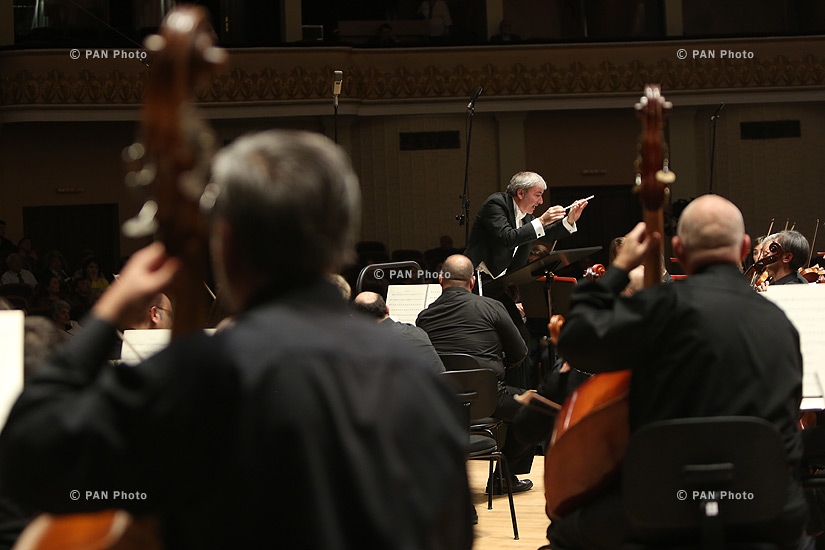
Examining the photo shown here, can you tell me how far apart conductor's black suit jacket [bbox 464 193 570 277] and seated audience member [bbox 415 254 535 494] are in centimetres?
65

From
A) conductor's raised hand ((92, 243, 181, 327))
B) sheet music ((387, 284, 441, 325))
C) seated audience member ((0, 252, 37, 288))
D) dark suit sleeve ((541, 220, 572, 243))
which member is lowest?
sheet music ((387, 284, 441, 325))

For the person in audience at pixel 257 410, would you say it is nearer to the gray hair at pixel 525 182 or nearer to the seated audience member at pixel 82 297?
the gray hair at pixel 525 182

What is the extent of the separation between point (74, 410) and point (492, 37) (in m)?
13.6

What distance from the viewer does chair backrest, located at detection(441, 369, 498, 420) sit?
4.61 meters

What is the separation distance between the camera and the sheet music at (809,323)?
3.00 meters

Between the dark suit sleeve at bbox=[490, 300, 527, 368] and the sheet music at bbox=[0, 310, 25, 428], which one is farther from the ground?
the sheet music at bbox=[0, 310, 25, 428]

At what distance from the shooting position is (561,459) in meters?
2.42

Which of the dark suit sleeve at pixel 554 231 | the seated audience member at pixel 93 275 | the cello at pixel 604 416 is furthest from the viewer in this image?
the seated audience member at pixel 93 275

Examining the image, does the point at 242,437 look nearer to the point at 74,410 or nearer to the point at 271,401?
the point at 271,401

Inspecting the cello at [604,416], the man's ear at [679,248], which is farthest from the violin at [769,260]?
the cello at [604,416]

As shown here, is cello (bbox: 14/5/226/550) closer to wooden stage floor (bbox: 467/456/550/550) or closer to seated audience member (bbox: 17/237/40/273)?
wooden stage floor (bbox: 467/456/550/550)

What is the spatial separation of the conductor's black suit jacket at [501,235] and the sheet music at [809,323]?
2.94 m

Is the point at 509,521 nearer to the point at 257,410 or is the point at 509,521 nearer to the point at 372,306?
the point at 372,306

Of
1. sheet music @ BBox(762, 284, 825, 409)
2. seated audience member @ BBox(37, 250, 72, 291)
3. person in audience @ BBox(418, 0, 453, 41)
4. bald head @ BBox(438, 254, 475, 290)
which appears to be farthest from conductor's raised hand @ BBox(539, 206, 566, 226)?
person in audience @ BBox(418, 0, 453, 41)
